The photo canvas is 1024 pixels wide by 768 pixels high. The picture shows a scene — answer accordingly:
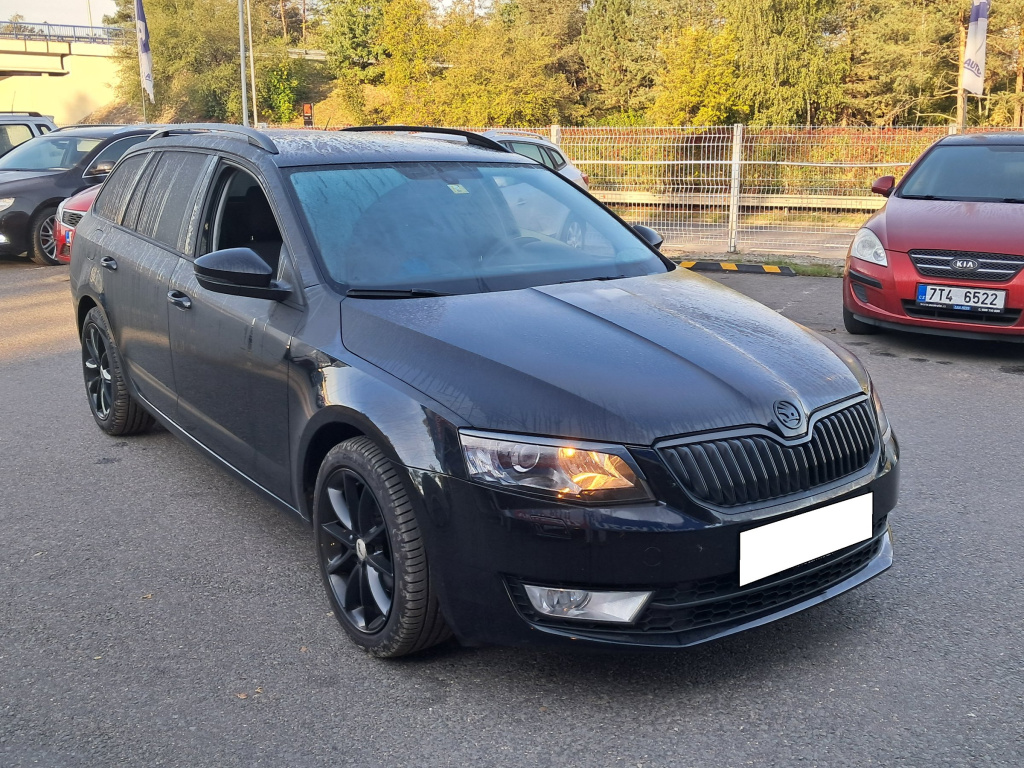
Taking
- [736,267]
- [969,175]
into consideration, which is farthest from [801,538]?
[736,267]

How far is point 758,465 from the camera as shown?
266cm

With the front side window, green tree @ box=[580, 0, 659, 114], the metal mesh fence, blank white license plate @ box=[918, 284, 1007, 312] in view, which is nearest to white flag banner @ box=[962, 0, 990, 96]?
the metal mesh fence

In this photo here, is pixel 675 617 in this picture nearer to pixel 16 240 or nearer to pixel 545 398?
pixel 545 398

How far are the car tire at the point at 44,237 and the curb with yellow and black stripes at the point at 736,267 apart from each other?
8.12 metres

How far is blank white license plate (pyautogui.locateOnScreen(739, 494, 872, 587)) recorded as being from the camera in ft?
8.64

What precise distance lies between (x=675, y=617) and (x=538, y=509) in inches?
18.9

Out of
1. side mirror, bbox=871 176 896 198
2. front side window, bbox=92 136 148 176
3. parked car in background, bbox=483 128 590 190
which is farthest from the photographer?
parked car in background, bbox=483 128 590 190

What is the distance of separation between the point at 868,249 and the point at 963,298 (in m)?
0.82

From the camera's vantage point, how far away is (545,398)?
270cm

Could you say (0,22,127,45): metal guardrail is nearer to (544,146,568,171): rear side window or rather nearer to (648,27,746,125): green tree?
(648,27,746,125): green tree

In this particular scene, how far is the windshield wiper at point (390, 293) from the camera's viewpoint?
329cm

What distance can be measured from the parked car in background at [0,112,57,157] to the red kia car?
1376cm

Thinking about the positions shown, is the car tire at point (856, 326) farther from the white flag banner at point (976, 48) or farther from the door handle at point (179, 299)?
the white flag banner at point (976, 48)

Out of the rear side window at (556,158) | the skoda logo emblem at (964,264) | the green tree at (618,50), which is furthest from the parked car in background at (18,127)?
the green tree at (618,50)
